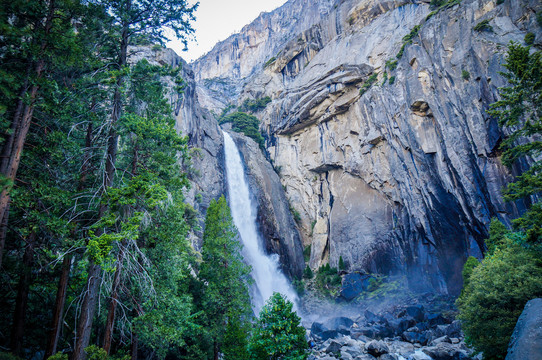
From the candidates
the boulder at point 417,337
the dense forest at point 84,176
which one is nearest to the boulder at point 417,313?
the boulder at point 417,337

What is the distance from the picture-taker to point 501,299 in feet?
36.5

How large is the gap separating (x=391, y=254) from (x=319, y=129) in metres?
18.7

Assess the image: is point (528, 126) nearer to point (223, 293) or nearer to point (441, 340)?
point (441, 340)

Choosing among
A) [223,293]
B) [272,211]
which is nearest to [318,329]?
[223,293]

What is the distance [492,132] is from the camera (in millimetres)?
20875

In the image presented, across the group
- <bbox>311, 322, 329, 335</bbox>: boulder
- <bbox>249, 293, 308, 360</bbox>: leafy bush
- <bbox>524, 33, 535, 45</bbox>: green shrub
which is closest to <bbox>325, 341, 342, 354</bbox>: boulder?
<bbox>311, 322, 329, 335</bbox>: boulder

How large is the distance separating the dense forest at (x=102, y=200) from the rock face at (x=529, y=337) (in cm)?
206

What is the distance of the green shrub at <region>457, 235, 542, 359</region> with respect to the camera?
10.6 metres

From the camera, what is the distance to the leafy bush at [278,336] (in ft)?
35.7

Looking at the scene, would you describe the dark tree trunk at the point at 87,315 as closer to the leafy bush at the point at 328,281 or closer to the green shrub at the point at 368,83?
the leafy bush at the point at 328,281

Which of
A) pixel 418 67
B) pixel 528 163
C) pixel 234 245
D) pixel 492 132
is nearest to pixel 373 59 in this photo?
pixel 418 67

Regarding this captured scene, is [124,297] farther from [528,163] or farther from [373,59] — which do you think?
[373,59]

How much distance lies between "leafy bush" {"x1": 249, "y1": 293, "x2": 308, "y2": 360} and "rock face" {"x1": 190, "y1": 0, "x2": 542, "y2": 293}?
57.3 feet

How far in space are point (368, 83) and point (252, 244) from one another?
77.0 ft
